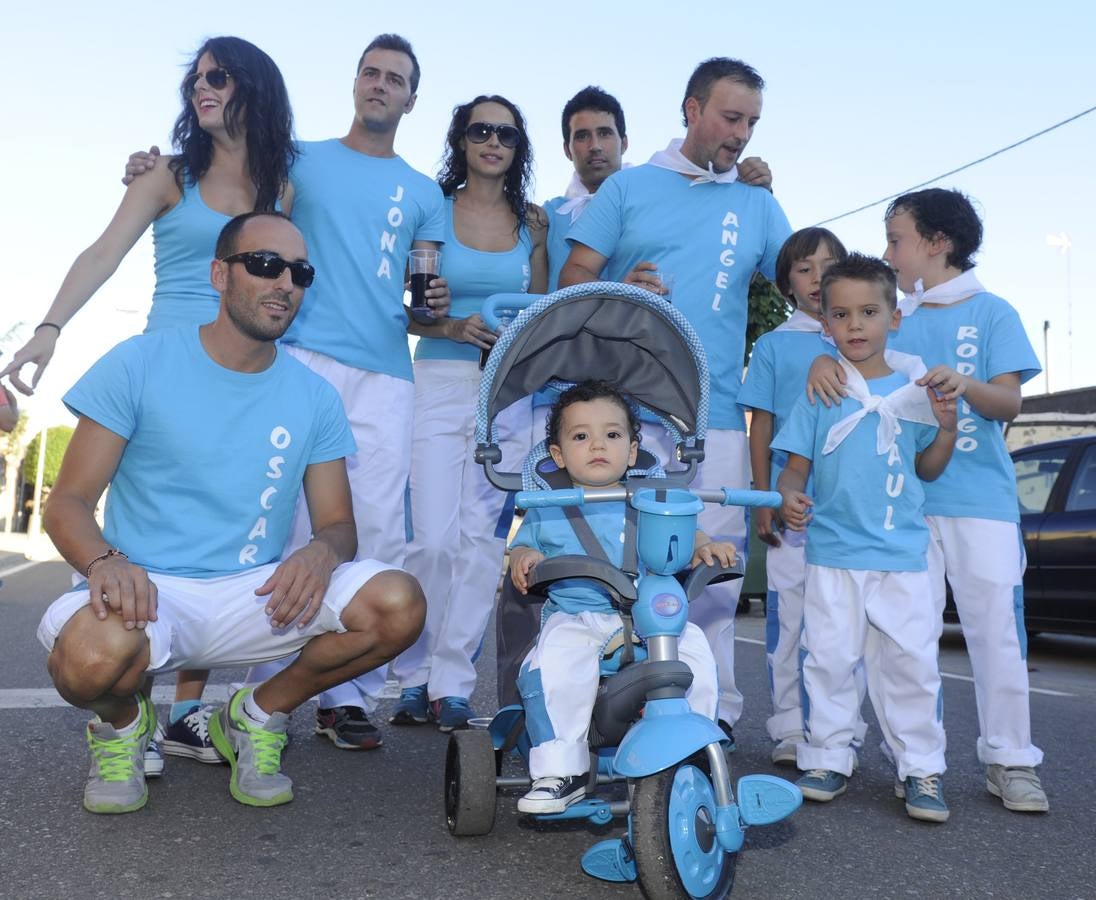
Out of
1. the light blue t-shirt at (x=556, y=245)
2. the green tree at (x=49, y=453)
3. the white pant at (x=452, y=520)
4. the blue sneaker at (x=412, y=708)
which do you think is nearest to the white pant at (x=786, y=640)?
the white pant at (x=452, y=520)

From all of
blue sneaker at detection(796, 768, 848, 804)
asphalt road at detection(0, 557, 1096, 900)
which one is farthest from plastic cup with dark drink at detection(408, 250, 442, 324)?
blue sneaker at detection(796, 768, 848, 804)

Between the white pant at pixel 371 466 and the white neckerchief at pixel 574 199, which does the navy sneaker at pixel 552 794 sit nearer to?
the white pant at pixel 371 466

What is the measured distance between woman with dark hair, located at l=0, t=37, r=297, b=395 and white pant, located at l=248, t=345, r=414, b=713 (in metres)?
0.62

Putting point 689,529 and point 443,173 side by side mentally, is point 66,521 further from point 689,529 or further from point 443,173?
point 443,173

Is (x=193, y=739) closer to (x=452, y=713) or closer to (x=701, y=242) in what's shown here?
(x=452, y=713)

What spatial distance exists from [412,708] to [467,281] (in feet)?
6.33

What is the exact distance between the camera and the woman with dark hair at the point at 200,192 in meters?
4.21

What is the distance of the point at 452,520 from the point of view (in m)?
5.24

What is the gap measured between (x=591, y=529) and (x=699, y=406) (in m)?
0.68

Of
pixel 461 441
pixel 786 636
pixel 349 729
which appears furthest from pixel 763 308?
pixel 349 729

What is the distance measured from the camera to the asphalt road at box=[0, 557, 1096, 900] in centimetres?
296

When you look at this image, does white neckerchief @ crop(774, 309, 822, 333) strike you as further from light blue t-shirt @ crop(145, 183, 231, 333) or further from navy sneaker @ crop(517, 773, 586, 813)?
navy sneaker @ crop(517, 773, 586, 813)

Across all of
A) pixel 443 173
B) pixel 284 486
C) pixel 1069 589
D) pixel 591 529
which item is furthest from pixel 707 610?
pixel 1069 589

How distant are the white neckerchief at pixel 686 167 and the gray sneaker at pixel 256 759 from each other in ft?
9.15
